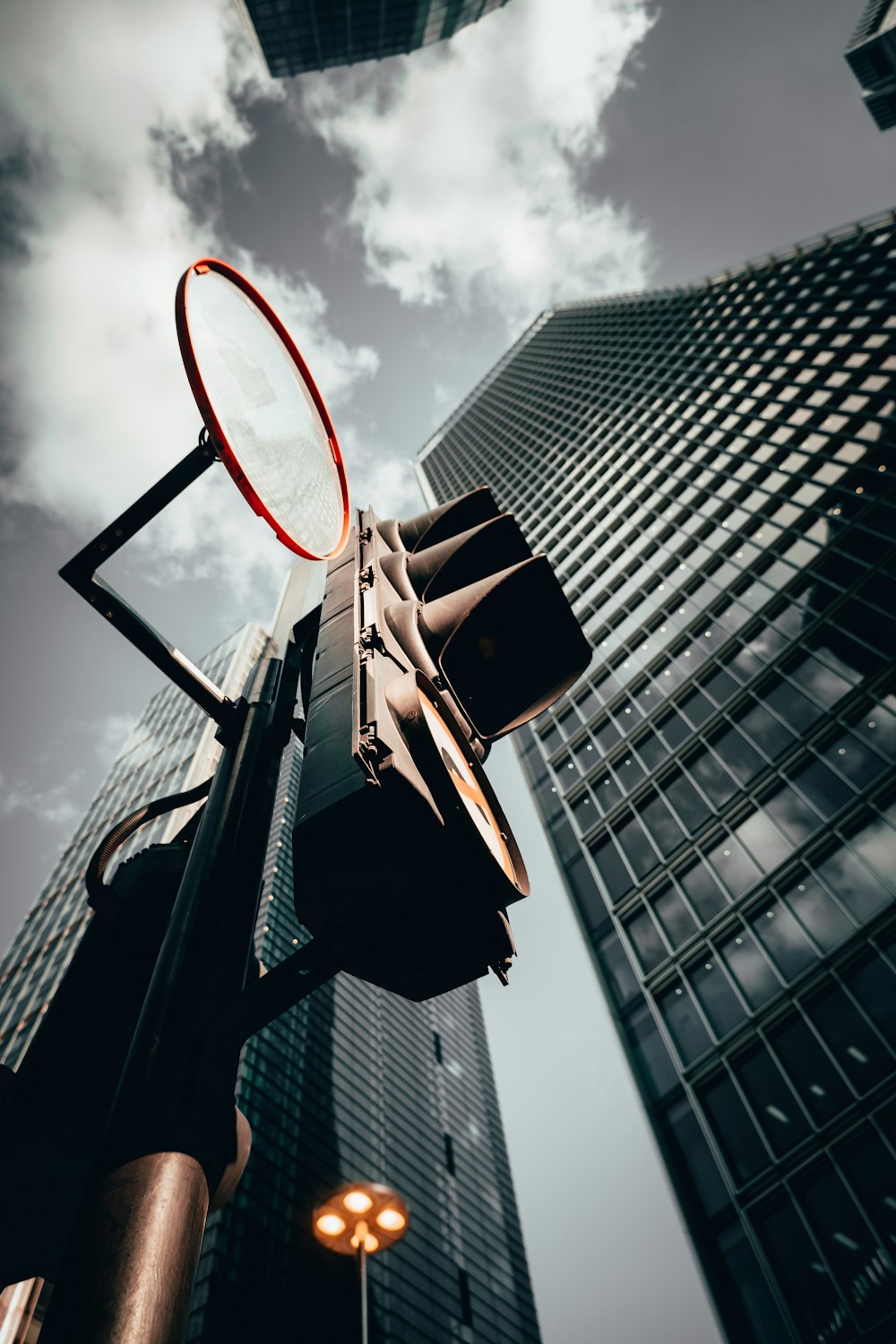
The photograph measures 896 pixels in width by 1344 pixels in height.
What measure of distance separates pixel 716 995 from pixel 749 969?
126cm

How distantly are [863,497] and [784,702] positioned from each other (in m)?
9.71

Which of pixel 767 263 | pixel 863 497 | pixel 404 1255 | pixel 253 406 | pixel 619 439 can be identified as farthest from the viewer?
pixel 767 263

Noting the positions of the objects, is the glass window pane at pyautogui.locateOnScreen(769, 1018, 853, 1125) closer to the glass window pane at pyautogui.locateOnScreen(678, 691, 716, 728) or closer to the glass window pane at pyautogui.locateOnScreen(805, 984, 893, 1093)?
the glass window pane at pyautogui.locateOnScreen(805, 984, 893, 1093)

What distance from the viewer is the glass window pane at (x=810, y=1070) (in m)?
15.9

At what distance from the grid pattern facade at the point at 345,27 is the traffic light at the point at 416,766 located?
84820mm

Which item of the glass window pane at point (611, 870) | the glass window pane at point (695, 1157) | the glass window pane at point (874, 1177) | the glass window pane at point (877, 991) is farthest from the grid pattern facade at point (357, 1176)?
the glass window pane at point (874, 1177)

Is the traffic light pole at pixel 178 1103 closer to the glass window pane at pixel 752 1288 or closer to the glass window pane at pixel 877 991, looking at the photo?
the glass window pane at pixel 752 1288

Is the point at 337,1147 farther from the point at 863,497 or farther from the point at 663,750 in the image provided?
the point at 863,497

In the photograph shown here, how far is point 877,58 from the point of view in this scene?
272 ft

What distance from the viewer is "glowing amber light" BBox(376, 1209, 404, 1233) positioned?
31.0 feet

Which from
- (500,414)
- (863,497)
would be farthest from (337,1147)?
(500,414)

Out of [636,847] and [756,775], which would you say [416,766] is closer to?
[756,775]

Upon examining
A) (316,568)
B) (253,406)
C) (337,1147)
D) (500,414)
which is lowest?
(337,1147)

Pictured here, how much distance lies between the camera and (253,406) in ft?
11.0
